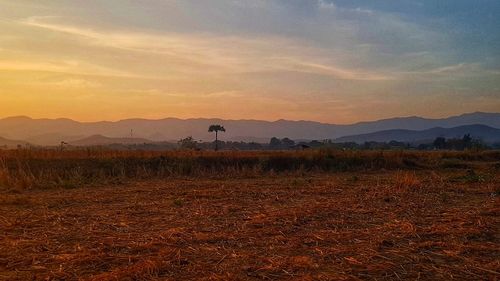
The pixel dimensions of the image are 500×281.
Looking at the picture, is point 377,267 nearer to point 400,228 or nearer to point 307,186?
point 400,228

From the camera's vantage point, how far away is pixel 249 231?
26.6 ft

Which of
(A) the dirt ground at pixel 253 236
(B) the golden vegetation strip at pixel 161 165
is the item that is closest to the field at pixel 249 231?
(A) the dirt ground at pixel 253 236

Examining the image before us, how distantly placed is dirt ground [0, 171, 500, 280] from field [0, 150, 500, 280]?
2 centimetres

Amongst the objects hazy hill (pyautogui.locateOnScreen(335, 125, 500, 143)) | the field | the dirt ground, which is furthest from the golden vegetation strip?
hazy hill (pyautogui.locateOnScreen(335, 125, 500, 143))

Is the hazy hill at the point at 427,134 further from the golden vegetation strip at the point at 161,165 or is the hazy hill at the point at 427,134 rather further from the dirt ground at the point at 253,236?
the dirt ground at the point at 253,236

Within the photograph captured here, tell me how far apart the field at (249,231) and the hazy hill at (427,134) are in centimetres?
14937

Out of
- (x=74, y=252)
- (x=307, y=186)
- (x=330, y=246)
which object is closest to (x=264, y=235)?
(x=330, y=246)

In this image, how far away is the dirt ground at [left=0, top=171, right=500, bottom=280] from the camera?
5.96m

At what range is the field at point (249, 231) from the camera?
6000 millimetres

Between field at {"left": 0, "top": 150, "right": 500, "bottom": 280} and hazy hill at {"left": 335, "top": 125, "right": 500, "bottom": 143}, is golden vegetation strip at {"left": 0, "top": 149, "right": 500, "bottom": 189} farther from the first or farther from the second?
hazy hill at {"left": 335, "top": 125, "right": 500, "bottom": 143}

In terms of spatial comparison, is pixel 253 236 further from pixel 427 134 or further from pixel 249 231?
pixel 427 134

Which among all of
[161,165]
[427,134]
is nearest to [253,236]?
[161,165]

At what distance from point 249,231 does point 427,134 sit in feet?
585

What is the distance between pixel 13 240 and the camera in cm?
757
